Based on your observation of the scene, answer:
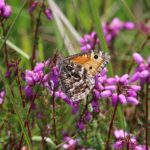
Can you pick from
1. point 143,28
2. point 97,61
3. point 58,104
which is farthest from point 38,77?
point 143,28

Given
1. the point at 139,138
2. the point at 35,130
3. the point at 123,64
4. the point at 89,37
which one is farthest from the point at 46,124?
the point at 123,64

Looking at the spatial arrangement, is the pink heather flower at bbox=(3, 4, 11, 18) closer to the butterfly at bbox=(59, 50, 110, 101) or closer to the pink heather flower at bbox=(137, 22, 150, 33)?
the butterfly at bbox=(59, 50, 110, 101)

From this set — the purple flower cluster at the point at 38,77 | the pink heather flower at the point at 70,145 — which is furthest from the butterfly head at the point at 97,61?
the pink heather flower at the point at 70,145

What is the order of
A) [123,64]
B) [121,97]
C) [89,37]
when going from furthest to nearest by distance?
[123,64]
[89,37]
[121,97]

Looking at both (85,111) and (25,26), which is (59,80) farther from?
(25,26)

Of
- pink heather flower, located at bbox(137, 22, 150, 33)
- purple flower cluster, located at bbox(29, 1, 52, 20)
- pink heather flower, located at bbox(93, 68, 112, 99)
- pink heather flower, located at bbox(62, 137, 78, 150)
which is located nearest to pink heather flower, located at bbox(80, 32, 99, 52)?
purple flower cluster, located at bbox(29, 1, 52, 20)

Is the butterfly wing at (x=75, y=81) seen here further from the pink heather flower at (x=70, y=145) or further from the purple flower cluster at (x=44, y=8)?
the purple flower cluster at (x=44, y=8)
